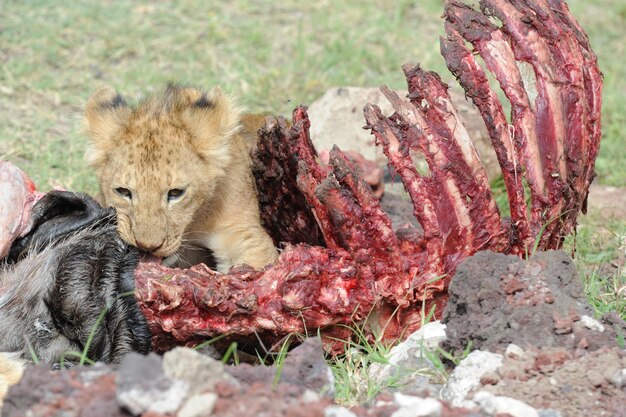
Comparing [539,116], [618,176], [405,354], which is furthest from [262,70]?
[405,354]

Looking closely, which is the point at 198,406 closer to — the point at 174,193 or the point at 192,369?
the point at 192,369

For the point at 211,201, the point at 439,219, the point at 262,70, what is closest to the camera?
the point at 439,219

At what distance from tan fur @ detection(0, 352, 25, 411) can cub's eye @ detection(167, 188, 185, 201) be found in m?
1.23

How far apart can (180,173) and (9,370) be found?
1446 mm

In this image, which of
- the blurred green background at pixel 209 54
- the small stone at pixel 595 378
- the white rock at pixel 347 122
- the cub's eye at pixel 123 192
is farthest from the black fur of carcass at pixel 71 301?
the white rock at pixel 347 122

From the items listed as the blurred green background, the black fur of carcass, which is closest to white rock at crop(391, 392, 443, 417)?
the black fur of carcass

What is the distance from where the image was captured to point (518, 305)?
3189mm

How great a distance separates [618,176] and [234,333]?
390cm

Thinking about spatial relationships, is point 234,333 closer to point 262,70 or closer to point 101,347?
point 101,347

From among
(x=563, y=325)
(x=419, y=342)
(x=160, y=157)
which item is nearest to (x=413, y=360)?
(x=419, y=342)

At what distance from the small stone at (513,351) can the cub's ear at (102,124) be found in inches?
94.9

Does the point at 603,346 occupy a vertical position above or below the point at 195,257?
above

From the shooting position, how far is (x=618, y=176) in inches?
258

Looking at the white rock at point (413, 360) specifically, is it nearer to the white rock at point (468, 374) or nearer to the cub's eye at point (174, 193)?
the white rock at point (468, 374)
